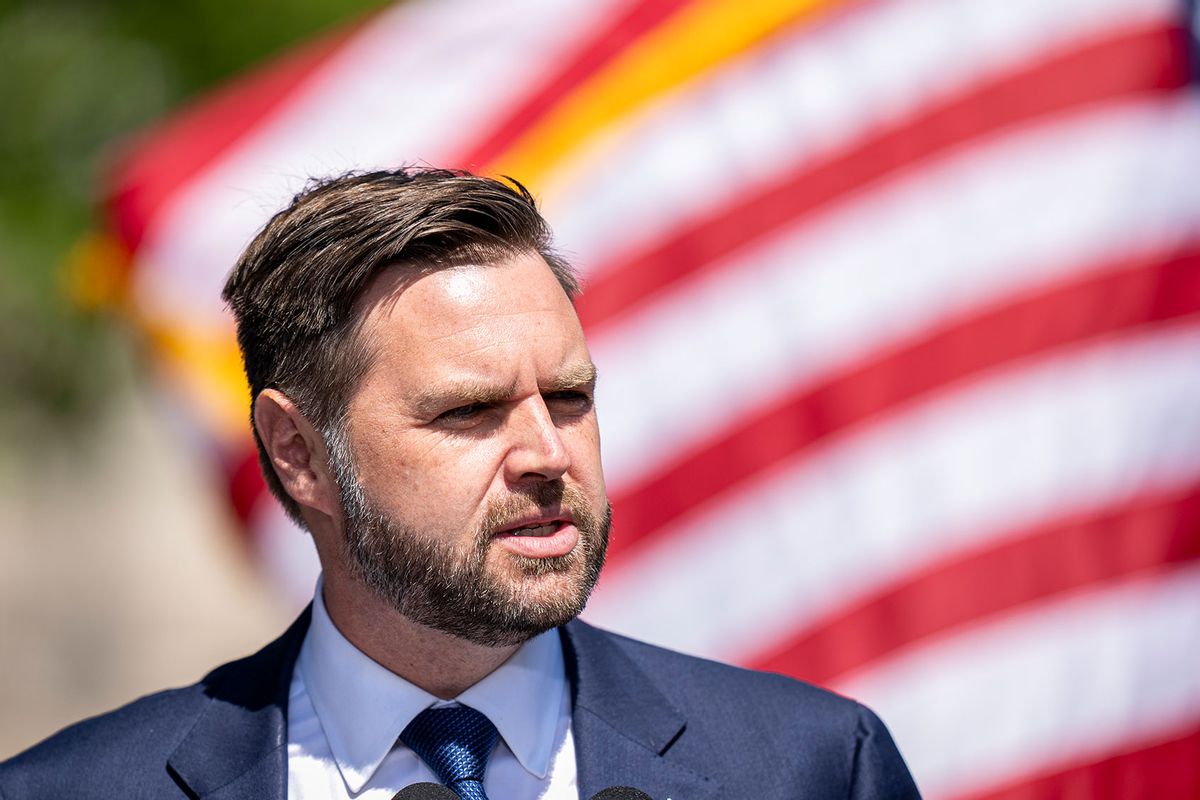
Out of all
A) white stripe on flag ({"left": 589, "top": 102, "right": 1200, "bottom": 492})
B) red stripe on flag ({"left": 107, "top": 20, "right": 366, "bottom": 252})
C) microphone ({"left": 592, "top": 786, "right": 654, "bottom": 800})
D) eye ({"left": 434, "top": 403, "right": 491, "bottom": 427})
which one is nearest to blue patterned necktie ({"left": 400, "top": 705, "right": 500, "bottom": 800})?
microphone ({"left": 592, "top": 786, "right": 654, "bottom": 800})

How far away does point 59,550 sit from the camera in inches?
417

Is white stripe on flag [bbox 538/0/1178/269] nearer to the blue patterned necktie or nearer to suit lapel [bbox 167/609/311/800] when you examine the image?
suit lapel [bbox 167/609/311/800]

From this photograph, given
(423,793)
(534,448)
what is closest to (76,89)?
(534,448)

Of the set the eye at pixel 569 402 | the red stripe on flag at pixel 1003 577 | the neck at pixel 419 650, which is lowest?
the neck at pixel 419 650

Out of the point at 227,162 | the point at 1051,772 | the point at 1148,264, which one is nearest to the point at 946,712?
the point at 1051,772

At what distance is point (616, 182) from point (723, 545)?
3.41 ft

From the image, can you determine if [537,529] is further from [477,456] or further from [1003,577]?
[1003,577]

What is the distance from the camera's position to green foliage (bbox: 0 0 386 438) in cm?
985

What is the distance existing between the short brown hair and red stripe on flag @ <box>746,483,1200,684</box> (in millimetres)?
1908

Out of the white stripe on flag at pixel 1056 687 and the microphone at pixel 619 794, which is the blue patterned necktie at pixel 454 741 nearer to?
the microphone at pixel 619 794

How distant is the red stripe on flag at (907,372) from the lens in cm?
378

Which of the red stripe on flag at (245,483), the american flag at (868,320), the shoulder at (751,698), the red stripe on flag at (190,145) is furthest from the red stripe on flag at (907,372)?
the shoulder at (751,698)

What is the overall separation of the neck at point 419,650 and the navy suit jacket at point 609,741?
0.46 feet

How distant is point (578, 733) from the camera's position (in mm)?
2133
